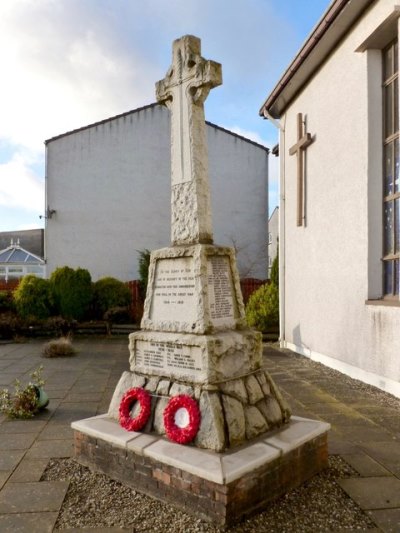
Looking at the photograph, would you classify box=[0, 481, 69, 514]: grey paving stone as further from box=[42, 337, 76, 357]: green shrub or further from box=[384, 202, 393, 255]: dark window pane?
box=[42, 337, 76, 357]: green shrub

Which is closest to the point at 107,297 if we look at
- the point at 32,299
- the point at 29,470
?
the point at 32,299

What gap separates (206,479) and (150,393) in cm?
106

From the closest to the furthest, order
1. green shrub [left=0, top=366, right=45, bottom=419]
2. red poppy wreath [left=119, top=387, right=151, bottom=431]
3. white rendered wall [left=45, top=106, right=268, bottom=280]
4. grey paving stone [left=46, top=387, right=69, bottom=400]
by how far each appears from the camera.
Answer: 1. red poppy wreath [left=119, top=387, right=151, bottom=431]
2. green shrub [left=0, top=366, right=45, bottom=419]
3. grey paving stone [left=46, top=387, right=69, bottom=400]
4. white rendered wall [left=45, top=106, right=268, bottom=280]

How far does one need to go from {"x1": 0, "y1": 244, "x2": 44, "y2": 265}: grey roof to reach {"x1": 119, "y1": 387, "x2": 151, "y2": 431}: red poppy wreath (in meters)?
18.8

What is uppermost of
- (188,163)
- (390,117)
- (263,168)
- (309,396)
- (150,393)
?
(263,168)

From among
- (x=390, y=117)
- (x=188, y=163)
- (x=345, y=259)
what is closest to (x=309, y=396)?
(x=345, y=259)

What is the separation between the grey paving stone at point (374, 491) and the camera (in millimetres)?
3023

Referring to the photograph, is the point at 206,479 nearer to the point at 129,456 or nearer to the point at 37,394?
the point at 129,456

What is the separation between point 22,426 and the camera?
4.84 m

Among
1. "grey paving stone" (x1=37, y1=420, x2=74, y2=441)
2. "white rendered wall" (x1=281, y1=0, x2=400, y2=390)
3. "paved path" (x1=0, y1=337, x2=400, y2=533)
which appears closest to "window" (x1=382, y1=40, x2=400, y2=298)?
"white rendered wall" (x1=281, y1=0, x2=400, y2=390)

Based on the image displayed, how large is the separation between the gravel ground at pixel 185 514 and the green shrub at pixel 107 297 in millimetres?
10629

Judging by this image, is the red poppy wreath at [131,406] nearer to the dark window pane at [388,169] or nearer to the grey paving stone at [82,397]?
the grey paving stone at [82,397]

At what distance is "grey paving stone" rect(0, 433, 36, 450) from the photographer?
13.8ft

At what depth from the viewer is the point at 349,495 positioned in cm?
314
